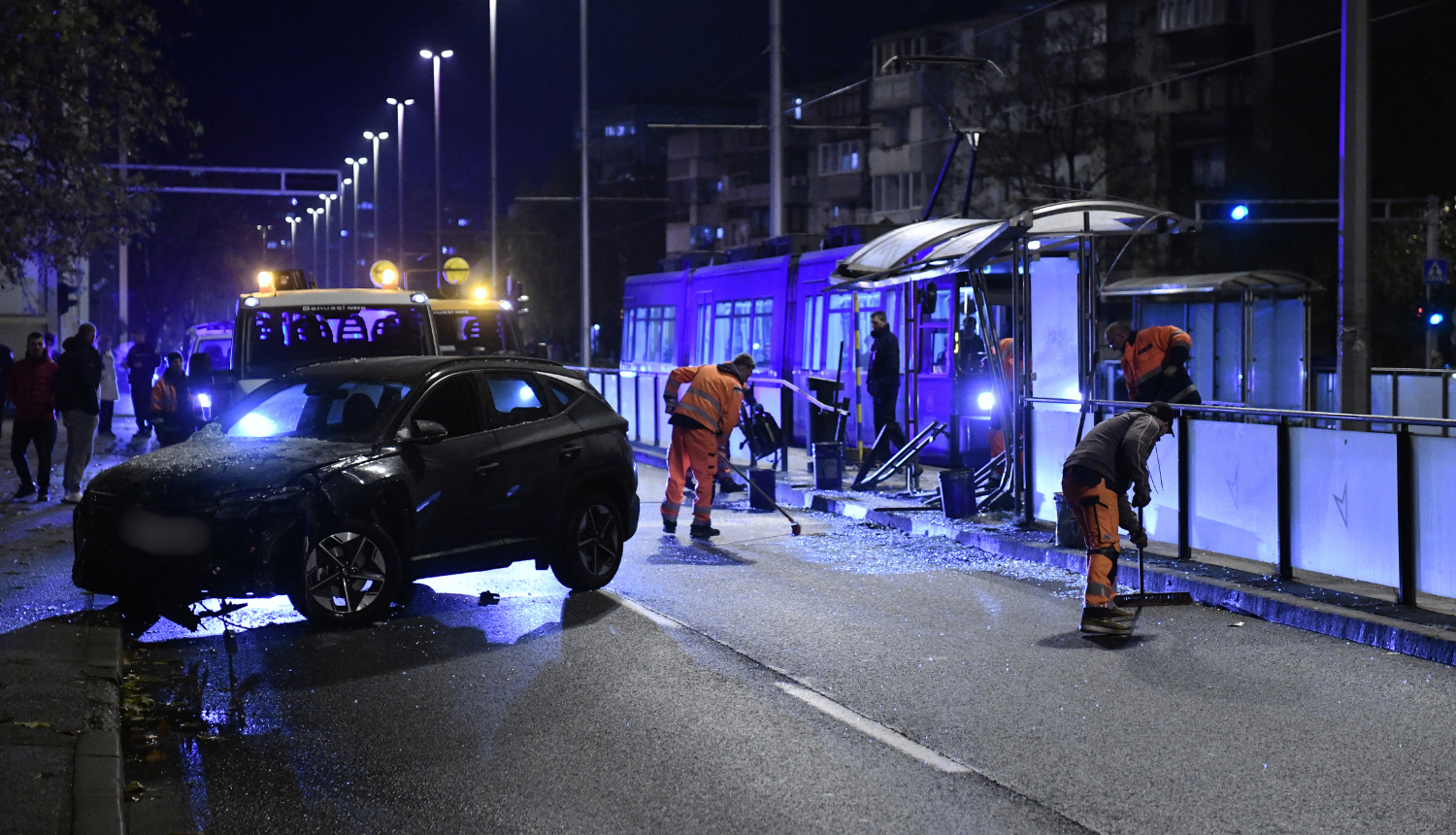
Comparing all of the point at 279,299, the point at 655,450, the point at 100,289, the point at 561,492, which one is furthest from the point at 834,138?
the point at 561,492

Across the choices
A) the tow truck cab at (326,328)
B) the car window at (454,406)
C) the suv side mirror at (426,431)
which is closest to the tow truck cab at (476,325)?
the tow truck cab at (326,328)

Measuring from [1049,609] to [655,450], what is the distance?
14758 mm

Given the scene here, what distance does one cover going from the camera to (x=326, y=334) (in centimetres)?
1580

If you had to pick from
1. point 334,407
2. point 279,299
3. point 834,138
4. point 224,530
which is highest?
point 834,138

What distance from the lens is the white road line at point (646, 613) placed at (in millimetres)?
9172

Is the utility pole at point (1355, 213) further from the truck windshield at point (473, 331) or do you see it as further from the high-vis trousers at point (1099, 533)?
the truck windshield at point (473, 331)

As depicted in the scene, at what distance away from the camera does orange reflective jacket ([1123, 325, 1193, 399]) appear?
13.1 metres

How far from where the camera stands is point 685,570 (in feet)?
37.9

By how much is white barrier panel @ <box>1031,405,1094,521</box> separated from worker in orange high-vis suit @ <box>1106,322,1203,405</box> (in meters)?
0.61

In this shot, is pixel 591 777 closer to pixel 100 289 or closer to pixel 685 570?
pixel 685 570

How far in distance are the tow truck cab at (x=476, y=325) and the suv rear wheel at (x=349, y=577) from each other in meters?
10.8

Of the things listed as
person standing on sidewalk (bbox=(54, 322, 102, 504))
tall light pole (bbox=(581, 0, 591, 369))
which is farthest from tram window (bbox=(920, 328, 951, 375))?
tall light pole (bbox=(581, 0, 591, 369))

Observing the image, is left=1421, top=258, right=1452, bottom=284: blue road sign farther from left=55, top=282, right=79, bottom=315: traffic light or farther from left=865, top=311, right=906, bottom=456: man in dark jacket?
left=55, top=282, right=79, bottom=315: traffic light

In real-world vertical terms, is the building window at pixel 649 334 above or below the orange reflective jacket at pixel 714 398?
above
